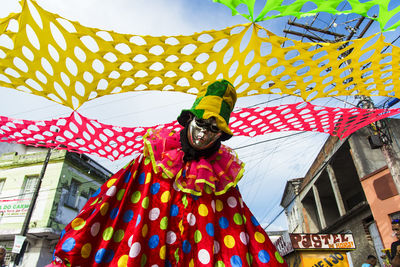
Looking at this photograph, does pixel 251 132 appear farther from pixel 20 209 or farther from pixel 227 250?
pixel 20 209

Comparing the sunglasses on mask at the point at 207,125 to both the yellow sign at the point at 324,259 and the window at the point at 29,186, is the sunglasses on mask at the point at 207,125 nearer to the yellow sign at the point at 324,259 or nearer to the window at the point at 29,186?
the yellow sign at the point at 324,259

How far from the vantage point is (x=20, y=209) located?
12.7 meters

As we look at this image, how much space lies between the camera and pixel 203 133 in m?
1.63

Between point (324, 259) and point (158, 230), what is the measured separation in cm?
374

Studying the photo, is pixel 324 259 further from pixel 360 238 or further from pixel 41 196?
pixel 41 196

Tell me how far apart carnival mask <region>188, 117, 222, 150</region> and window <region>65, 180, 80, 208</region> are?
14.0m

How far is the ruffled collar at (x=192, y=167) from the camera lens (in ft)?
4.94

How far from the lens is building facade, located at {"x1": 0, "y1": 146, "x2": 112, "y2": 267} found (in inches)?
477

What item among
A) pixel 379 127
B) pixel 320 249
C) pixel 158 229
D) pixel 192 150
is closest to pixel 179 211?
pixel 158 229

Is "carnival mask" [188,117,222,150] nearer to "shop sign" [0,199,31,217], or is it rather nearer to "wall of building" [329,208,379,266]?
"wall of building" [329,208,379,266]

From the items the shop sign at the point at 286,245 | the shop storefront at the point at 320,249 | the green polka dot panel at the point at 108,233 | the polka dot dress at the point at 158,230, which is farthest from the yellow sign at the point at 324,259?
the green polka dot panel at the point at 108,233

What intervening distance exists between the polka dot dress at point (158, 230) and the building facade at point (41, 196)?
41.9 ft

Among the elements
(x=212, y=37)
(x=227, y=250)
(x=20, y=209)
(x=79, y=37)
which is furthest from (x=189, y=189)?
(x=20, y=209)

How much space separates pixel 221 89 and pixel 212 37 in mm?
1195
